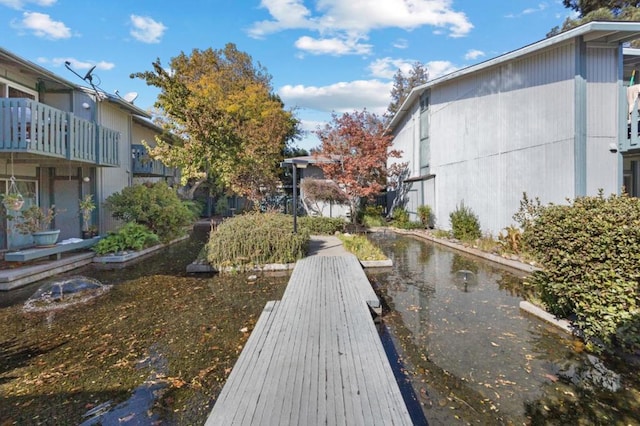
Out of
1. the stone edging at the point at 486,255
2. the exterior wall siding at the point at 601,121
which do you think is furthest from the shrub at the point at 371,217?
the exterior wall siding at the point at 601,121

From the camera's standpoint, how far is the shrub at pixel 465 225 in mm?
11828

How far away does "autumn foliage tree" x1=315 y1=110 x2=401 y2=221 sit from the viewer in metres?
15.7

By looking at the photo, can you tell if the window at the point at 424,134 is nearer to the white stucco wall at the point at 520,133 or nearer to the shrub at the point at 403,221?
the white stucco wall at the point at 520,133

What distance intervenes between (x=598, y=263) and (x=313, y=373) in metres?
Result: 3.37

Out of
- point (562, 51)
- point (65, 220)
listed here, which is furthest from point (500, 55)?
point (65, 220)

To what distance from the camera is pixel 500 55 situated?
10.5 meters

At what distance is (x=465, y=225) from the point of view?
1205cm

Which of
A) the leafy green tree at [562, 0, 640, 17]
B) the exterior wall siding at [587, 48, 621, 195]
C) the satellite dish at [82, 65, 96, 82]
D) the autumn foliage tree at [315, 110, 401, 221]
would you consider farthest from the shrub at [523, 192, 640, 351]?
the leafy green tree at [562, 0, 640, 17]

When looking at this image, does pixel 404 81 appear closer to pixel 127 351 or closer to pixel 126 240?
pixel 126 240

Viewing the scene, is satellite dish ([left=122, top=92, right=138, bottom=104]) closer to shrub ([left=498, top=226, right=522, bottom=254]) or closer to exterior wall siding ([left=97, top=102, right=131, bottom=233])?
exterior wall siding ([left=97, top=102, right=131, bottom=233])

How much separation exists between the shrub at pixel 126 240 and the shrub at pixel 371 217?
32.9 feet

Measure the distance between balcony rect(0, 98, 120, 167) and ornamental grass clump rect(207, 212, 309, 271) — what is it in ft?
15.0

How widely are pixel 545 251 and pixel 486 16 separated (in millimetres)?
13975

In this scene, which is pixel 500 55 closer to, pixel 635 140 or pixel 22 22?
pixel 635 140
